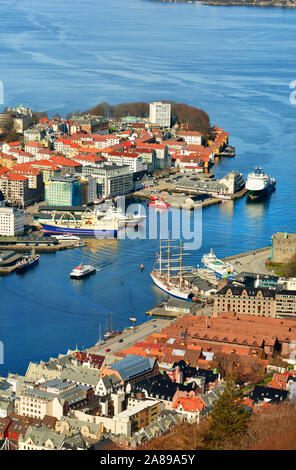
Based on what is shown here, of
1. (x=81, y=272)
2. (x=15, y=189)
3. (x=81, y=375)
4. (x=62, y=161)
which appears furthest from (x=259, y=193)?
(x=81, y=375)

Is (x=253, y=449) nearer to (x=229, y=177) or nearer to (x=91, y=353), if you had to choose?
(x=91, y=353)

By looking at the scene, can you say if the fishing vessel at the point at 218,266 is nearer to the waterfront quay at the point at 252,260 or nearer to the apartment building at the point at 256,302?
the waterfront quay at the point at 252,260

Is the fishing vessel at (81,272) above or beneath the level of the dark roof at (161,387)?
beneath

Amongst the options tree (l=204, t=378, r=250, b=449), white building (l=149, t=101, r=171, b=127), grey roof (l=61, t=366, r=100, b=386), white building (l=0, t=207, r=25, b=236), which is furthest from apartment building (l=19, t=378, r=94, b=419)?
white building (l=149, t=101, r=171, b=127)

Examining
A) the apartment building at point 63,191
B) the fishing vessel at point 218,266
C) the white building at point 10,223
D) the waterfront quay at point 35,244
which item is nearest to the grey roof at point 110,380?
the fishing vessel at point 218,266

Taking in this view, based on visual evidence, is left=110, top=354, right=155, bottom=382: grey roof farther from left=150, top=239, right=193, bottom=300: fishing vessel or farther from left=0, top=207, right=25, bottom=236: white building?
left=0, top=207, right=25, bottom=236: white building

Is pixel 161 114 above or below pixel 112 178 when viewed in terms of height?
above

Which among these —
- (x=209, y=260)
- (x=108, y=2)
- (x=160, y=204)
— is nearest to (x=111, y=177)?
(x=160, y=204)

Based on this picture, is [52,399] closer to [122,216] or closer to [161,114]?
[122,216]
